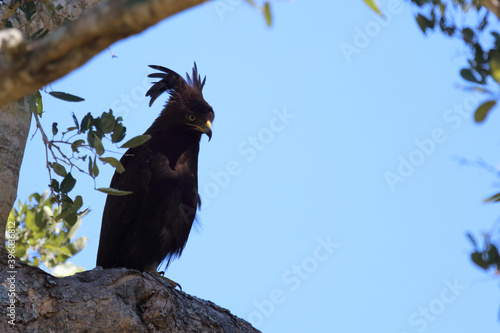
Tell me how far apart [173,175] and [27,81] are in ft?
12.1

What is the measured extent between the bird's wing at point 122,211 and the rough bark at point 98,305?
1510 millimetres

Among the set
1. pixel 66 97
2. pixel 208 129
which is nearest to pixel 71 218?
pixel 66 97

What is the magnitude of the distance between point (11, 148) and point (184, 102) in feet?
7.37

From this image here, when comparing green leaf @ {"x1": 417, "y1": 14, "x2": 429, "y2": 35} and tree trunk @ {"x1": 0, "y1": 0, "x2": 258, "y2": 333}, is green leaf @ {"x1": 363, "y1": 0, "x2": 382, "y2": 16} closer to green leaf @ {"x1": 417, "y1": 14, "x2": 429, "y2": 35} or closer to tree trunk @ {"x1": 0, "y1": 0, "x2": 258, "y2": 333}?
green leaf @ {"x1": 417, "y1": 14, "x2": 429, "y2": 35}

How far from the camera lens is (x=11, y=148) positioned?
4.03 metres

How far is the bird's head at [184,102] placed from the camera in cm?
592

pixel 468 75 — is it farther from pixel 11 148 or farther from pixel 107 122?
pixel 11 148

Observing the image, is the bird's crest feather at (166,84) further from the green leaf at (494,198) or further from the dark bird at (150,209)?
the green leaf at (494,198)

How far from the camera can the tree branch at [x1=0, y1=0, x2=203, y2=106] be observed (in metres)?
1.79

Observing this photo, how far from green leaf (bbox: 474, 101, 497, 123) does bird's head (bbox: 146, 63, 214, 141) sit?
3.93 meters

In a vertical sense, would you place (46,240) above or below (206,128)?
below

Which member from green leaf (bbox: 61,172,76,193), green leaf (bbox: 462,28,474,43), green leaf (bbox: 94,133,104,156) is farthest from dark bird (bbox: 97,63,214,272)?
green leaf (bbox: 462,28,474,43)

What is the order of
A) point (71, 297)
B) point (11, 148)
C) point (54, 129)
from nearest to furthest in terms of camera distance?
point (71, 297), point (54, 129), point (11, 148)

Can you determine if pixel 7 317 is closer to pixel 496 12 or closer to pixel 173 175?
pixel 173 175
